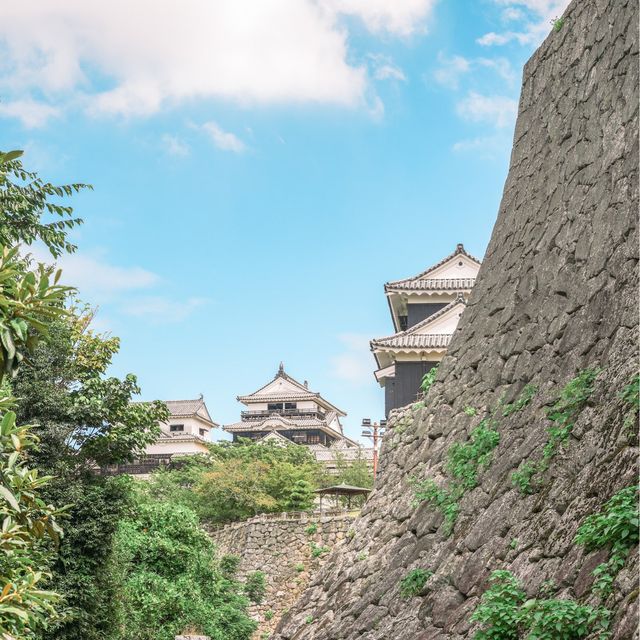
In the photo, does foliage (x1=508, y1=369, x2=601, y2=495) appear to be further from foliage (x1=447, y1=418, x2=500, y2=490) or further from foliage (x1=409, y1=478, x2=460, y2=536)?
foliage (x1=409, y1=478, x2=460, y2=536)

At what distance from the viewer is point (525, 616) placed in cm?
597

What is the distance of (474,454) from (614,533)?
3389mm

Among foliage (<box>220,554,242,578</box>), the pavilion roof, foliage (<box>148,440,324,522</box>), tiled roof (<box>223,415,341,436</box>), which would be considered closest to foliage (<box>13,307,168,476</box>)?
foliage (<box>220,554,242,578</box>)

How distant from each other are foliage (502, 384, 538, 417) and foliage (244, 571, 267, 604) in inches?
789

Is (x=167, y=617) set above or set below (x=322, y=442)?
below

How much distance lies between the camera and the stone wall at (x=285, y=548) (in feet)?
88.6

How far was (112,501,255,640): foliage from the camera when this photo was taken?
698 inches

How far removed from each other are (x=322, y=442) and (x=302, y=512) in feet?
85.0

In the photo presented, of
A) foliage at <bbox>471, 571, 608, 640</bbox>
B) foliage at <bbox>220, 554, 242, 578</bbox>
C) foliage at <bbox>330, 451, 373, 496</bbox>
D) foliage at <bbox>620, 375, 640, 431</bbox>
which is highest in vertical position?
foliage at <bbox>330, 451, 373, 496</bbox>

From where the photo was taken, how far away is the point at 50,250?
1351 centimetres

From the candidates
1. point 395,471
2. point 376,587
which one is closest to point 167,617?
point 395,471

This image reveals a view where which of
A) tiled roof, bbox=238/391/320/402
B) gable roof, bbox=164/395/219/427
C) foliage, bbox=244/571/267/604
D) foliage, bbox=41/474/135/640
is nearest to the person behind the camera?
foliage, bbox=41/474/135/640

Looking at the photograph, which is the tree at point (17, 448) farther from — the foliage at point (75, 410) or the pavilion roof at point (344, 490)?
the pavilion roof at point (344, 490)

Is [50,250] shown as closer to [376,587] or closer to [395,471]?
[395,471]
